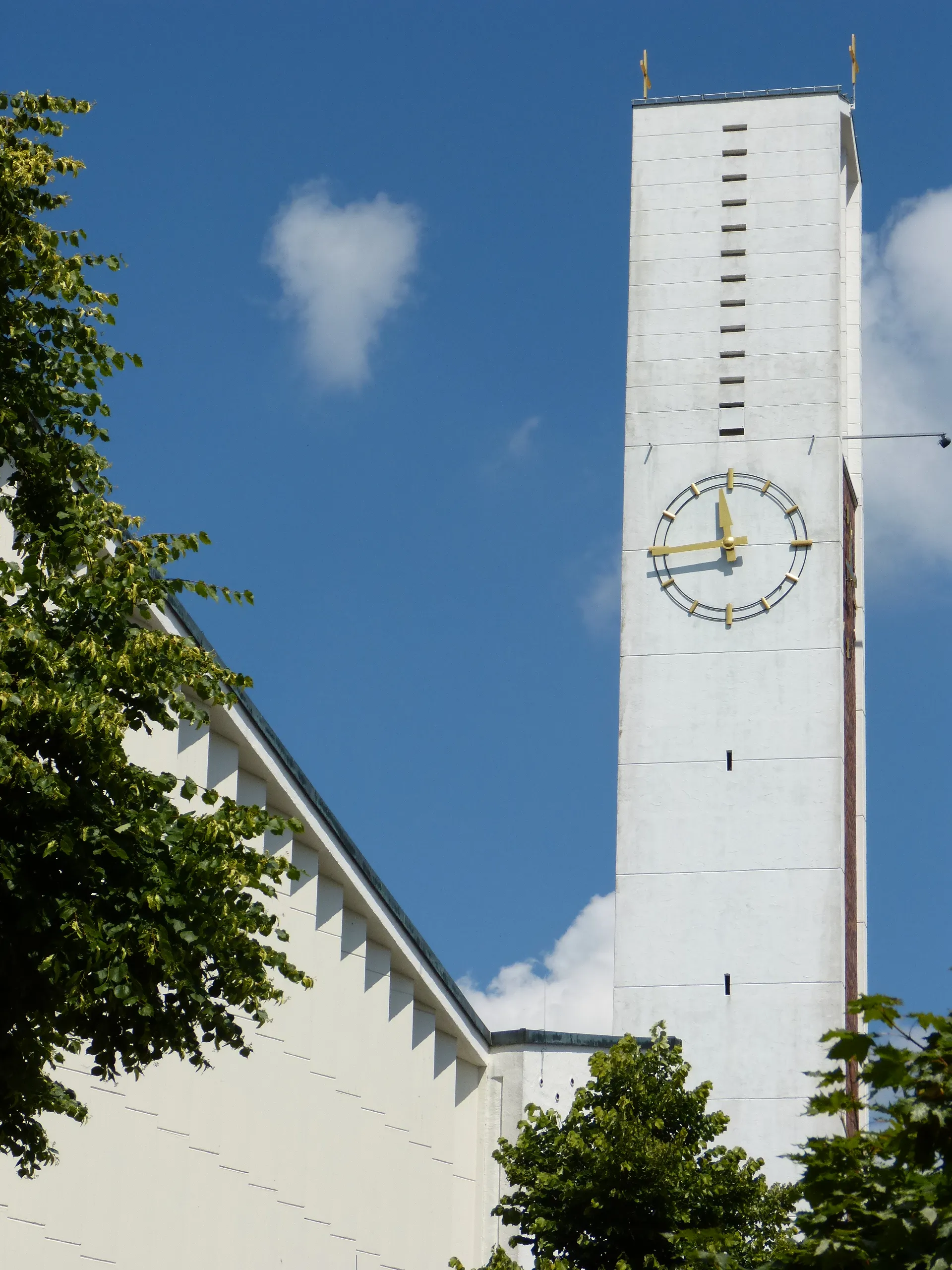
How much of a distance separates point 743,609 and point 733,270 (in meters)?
10.9

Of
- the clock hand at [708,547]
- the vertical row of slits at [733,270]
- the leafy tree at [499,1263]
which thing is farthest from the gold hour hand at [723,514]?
the leafy tree at [499,1263]

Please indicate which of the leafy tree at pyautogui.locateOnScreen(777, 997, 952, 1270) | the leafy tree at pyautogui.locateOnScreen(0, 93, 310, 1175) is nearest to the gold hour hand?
the leafy tree at pyautogui.locateOnScreen(0, 93, 310, 1175)

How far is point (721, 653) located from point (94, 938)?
4556 centimetres

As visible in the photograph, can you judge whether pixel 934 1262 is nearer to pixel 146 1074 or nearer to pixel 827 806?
pixel 146 1074

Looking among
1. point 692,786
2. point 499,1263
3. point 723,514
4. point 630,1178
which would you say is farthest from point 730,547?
point 499,1263

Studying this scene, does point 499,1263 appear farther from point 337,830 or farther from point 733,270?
point 733,270

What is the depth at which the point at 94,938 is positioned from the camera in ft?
52.5

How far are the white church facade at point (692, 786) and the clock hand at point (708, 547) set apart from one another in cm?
9

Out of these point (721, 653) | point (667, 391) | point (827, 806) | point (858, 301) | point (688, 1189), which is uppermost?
point (858, 301)

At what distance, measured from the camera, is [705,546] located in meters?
61.6

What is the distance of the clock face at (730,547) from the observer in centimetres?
6091

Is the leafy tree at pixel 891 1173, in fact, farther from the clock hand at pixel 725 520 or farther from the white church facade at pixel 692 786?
the clock hand at pixel 725 520

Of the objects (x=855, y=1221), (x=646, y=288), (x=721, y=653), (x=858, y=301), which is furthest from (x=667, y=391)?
(x=855, y=1221)

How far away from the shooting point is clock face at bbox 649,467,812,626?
60906 mm
